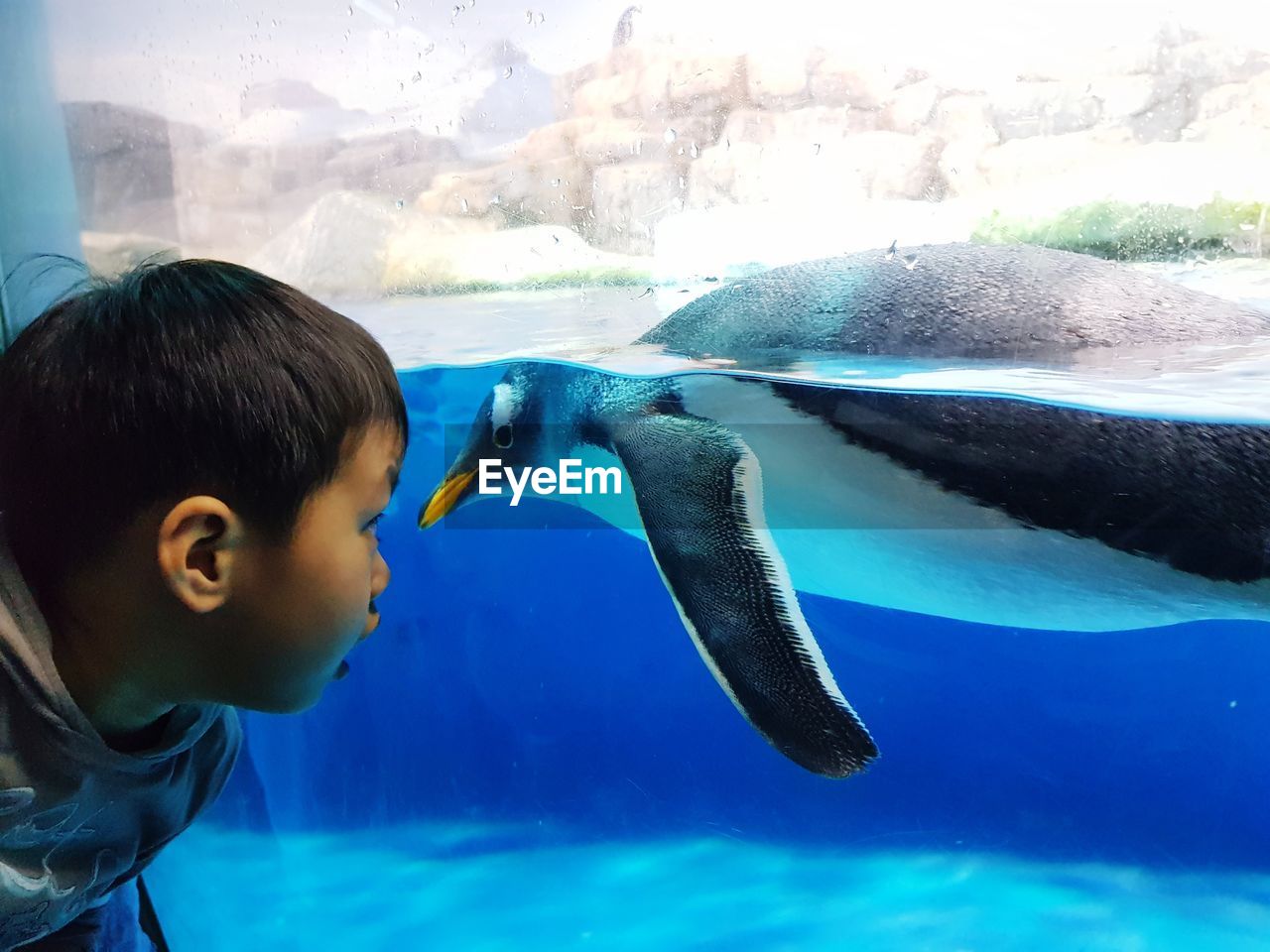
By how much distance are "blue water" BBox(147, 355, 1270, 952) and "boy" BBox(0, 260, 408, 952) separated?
0.58 metres

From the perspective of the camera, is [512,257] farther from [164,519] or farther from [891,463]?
[164,519]

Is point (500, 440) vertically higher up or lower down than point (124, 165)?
lower down

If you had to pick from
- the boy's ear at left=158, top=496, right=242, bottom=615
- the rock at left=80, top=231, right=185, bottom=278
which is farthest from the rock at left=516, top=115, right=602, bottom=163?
the boy's ear at left=158, top=496, right=242, bottom=615

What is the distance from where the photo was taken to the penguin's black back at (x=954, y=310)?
1.04 metres

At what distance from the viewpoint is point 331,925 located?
1.27m

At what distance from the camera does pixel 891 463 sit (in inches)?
42.8

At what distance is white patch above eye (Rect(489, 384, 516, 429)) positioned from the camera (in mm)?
1146

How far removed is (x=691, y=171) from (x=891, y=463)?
437 mm

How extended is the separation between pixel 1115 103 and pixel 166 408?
42.0 inches

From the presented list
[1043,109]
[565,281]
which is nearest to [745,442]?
[565,281]

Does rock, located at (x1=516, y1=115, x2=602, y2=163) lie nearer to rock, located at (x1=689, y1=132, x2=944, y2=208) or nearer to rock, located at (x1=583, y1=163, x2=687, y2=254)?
rock, located at (x1=583, y1=163, x2=687, y2=254)

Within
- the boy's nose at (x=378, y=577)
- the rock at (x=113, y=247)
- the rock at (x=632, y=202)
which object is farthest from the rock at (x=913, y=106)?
the rock at (x=113, y=247)

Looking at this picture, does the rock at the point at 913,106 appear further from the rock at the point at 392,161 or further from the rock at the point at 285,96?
the rock at the point at 285,96

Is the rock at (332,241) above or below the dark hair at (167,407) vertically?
above
